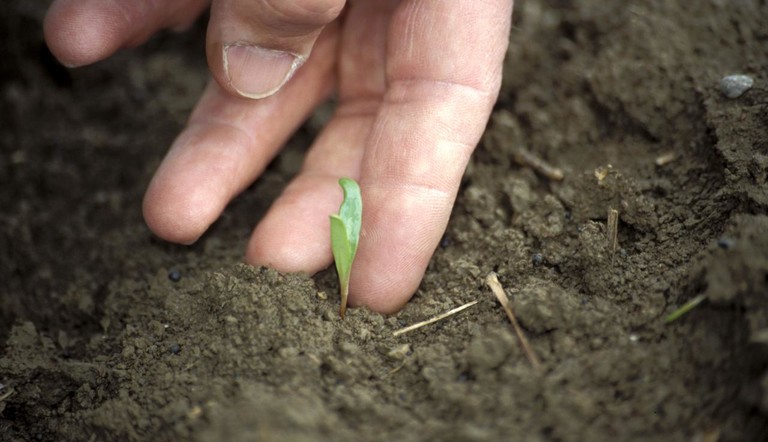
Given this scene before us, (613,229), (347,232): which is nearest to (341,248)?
(347,232)

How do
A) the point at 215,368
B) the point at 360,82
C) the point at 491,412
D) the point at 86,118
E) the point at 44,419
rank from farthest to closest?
the point at 86,118, the point at 360,82, the point at 44,419, the point at 215,368, the point at 491,412

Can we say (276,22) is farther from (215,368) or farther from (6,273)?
(6,273)

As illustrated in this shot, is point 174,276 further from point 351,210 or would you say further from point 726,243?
point 726,243

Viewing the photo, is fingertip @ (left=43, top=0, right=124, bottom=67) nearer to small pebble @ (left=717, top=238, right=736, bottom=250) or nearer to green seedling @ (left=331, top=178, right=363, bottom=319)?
green seedling @ (left=331, top=178, right=363, bottom=319)

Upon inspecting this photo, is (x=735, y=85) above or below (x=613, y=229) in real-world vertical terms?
above

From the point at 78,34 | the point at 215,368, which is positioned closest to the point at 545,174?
the point at 215,368

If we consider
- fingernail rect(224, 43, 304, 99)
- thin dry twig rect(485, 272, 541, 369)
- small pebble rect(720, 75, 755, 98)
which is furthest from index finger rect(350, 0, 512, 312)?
small pebble rect(720, 75, 755, 98)
